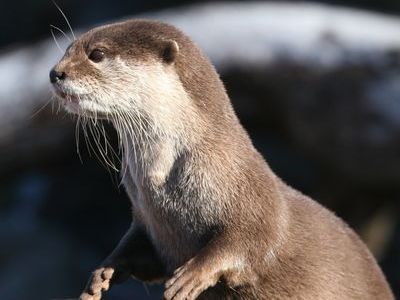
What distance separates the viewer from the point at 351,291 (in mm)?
3701

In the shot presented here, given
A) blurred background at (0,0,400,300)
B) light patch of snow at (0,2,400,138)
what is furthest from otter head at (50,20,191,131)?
light patch of snow at (0,2,400,138)

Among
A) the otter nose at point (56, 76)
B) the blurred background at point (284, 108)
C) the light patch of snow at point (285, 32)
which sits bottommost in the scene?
the blurred background at point (284, 108)

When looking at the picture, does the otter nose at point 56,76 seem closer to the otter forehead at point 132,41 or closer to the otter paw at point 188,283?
the otter forehead at point 132,41

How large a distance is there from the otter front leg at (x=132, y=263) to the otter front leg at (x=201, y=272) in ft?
0.92

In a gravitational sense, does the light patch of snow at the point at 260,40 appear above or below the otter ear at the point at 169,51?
below

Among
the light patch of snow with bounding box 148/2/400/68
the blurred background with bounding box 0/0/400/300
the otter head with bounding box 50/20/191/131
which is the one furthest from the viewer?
the light patch of snow with bounding box 148/2/400/68

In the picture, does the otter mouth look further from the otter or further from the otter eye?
the otter eye

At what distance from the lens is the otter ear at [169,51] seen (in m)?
3.40

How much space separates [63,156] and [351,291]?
127 inches

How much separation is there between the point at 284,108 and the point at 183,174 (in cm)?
305

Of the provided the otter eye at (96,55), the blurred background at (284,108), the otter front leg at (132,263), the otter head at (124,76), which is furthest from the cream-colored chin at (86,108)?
the blurred background at (284,108)

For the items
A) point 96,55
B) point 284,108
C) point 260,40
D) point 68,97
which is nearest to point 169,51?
point 96,55

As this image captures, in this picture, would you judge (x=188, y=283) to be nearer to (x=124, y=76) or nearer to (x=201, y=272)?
(x=201, y=272)

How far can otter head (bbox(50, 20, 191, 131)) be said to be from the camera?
3.37 metres
